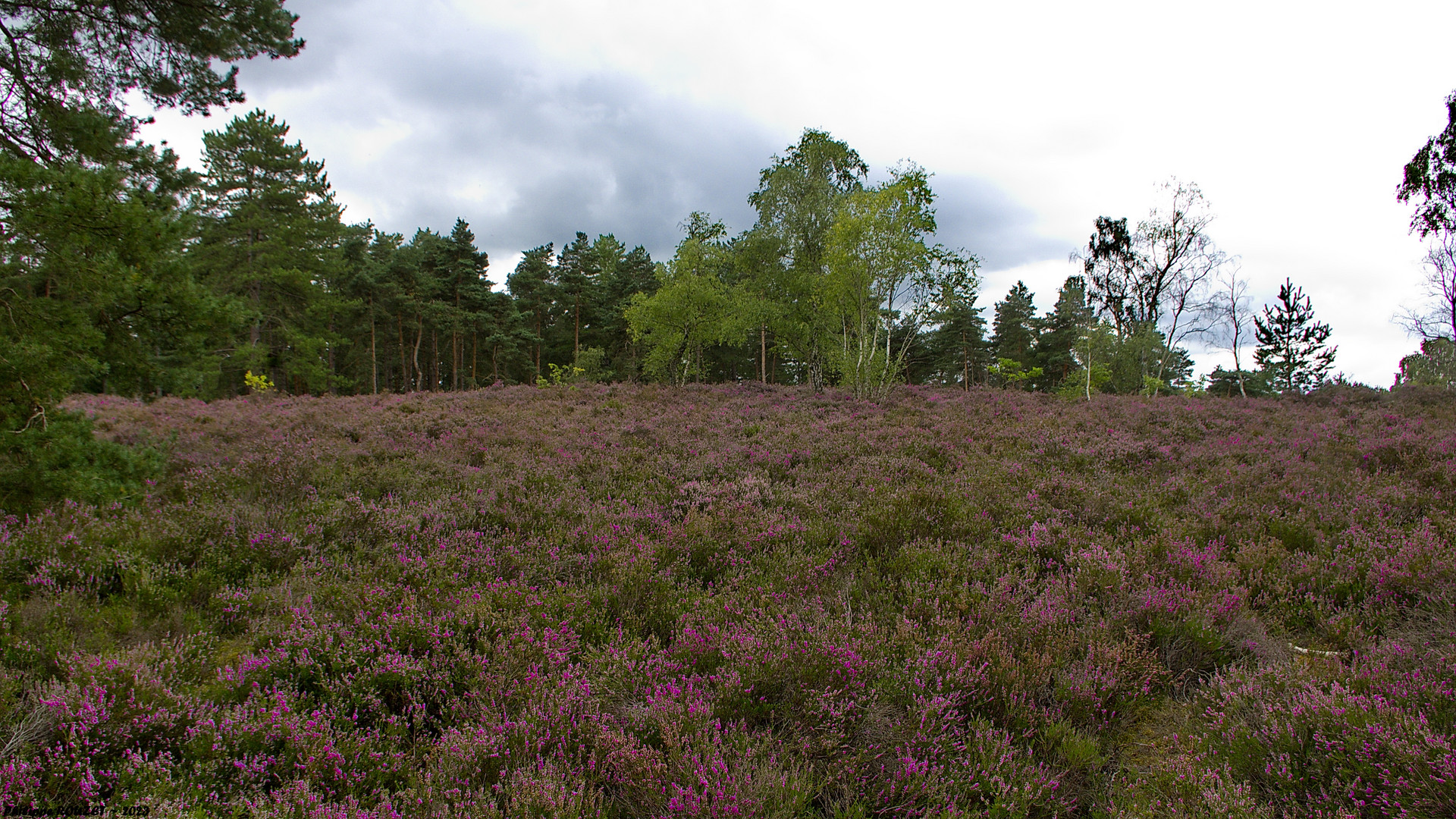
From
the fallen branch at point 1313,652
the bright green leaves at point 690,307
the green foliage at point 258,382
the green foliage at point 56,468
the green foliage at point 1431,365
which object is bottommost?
the fallen branch at point 1313,652

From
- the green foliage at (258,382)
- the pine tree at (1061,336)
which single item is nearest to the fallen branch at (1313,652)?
the green foliage at (258,382)

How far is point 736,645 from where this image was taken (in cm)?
351

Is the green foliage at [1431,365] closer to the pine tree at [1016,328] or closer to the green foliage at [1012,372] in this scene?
the green foliage at [1012,372]

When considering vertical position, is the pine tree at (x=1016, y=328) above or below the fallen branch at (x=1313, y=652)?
above

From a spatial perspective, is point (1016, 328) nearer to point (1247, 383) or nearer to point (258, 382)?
point (1247, 383)

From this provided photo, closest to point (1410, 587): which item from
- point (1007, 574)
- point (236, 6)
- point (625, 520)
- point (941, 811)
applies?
point (1007, 574)

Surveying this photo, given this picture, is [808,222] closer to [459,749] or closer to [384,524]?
[384,524]

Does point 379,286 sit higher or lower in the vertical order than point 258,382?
higher

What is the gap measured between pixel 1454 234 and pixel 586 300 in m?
43.9

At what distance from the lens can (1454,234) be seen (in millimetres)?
19672

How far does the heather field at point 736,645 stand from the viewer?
2471 millimetres

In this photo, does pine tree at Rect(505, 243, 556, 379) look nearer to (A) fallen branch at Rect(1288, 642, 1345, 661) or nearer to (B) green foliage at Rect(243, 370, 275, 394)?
(B) green foliage at Rect(243, 370, 275, 394)

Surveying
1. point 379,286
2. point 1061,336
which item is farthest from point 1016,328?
point 379,286

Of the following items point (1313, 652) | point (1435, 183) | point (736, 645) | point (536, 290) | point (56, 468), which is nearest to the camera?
point (736, 645)
